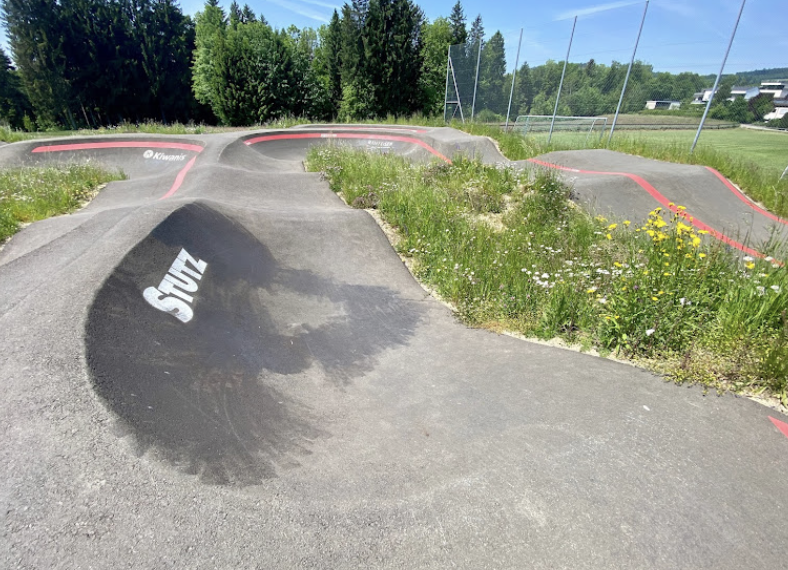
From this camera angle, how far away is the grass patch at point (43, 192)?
24.2 feet

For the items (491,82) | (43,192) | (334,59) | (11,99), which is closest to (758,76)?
(491,82)

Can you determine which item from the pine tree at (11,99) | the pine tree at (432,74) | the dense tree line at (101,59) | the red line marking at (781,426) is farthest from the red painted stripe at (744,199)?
the pine tree at (11,99)

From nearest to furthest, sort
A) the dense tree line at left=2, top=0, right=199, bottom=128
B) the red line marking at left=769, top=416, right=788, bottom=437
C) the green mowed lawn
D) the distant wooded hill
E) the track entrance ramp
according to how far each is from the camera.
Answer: the red line marking at left=769, top=416, right=788, bottom=437
the track entrance ramp
the distant wooded hill
the green mowed lawn
the dense tree line at left=2, top=0, right=199, bottom=128

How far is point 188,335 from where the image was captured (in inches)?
157

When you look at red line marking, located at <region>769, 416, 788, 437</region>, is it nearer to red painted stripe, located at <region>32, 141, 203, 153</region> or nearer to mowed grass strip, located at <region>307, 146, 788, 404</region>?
mowed grass strip, located at <region>307, 146, 788, 404</region>

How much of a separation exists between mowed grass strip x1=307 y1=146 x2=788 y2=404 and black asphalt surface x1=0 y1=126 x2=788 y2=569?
0.36 meters

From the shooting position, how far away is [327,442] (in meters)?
2.89

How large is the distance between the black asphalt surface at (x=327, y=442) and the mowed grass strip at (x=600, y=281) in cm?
36

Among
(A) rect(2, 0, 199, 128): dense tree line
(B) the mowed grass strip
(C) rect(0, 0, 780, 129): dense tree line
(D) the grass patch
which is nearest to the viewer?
(B) the mowed grass strip

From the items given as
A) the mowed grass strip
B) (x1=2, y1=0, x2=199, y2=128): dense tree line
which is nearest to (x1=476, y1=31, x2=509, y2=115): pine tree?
the mowed grass strip

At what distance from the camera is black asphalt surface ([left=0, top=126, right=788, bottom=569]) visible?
6.74ft

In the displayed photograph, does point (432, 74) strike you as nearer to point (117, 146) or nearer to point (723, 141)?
point (723, 141)

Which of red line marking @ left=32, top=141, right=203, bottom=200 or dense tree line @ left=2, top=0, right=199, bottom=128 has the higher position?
dense tree line @ left=2, top=0, right=199, bottom=128

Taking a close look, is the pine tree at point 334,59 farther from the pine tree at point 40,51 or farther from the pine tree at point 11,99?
the pine tree at point 11,99
